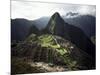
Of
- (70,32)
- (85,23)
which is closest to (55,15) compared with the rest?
(70,32)

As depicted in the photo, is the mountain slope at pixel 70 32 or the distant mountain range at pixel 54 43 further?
the mountain slope at pixel 70 32

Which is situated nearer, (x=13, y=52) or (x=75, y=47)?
(x=13, y=52)

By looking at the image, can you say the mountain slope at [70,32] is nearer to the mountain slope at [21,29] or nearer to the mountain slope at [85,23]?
the mountain slope at [85,23]

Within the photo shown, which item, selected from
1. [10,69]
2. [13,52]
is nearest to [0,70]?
[10,69]

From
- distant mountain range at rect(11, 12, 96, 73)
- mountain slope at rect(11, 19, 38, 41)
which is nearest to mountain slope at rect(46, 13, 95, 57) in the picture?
distant mountain range at rect(11, 12, 96, 73)

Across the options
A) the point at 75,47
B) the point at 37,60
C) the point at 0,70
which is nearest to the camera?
the point at 0,70

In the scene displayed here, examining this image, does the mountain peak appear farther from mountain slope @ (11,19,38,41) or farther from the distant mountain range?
mountain slope @ (11,19,38,41)

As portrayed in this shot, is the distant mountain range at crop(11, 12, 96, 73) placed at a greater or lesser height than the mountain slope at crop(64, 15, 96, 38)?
lesser

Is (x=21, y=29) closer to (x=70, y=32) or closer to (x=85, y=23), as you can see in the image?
(x=70, y=32)

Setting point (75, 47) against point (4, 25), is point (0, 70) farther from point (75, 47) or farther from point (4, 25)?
point (75, 47)

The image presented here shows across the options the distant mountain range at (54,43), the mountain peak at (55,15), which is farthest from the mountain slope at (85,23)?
the mountain peak at (55,15)

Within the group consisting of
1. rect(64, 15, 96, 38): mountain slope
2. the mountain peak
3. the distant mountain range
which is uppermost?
the mountain peak
